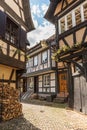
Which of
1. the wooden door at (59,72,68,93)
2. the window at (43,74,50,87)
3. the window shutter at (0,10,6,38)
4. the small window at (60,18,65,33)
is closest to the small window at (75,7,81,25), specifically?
the small window at (60,18,65,33)

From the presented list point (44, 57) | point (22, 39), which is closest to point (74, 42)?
point (22, 39)

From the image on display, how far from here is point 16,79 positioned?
10.2m

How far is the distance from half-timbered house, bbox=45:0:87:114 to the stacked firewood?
3729 millimetres

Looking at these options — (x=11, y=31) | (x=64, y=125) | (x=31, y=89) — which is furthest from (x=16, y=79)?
(x=31, y=89)

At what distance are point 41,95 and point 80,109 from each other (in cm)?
1057

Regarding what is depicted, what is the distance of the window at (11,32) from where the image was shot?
924 cm

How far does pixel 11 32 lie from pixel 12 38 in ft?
1.25

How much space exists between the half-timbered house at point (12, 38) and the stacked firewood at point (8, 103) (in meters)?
0.69

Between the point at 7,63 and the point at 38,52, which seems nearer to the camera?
the point at 7,63

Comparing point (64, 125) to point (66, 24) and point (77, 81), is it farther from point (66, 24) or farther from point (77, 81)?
point (66, 24)

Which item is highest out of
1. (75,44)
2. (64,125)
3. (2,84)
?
(75,44)

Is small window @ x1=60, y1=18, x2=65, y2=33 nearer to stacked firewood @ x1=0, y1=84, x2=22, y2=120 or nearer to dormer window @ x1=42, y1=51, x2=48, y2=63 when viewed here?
stacked firewood @ x1=0, y1=84, x2=22, y2=120

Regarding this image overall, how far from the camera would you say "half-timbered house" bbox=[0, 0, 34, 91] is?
27.4 ft

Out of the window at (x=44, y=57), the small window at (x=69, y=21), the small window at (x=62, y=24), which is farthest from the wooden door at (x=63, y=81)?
the small window at (x=69, y=21)
